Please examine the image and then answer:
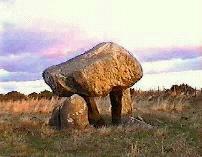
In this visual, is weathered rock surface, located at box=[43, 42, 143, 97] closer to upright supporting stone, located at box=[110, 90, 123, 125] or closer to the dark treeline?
upright supporting stone, located at box=[110, 90, 123, 125]

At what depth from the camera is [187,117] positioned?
26.1 m

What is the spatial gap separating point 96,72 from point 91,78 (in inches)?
12.0

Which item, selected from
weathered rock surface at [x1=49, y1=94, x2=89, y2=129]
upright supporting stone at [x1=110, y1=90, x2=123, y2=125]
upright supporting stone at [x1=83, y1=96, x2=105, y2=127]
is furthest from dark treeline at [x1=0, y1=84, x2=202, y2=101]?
weathered rock surface at [x1=49, y1=94, x2=89, y2=129]

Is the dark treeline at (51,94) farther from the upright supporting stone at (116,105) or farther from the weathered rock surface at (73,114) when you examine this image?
the weathered rock surface at (73,114)

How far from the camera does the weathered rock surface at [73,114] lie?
21.0 metres

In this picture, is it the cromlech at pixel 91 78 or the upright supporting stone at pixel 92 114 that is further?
the upright supporting stone at pixel 92 114

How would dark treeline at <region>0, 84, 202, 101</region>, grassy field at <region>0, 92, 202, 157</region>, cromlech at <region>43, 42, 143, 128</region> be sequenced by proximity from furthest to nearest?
dark treeline at <region>0, 84, 202, 101</region> → cromlech at <region>43, 42, 143, 128</region> → grassy field at <region>0, 92, 202, 157</region>

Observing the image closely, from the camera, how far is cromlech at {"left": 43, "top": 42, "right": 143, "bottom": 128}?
21.4m

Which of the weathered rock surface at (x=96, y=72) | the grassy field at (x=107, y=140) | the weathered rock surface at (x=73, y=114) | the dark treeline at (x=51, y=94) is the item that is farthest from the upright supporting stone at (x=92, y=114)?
the dark treeline at (x=51, y=94)

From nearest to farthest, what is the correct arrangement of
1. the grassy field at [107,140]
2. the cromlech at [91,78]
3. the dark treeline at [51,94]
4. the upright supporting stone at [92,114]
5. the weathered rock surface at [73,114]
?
the grassy field at [107,140]
the weathered rock surface at [73,114]
the cromlech at [91,78]
the upright supporting stone at [92,114]
the dark treeline at [51,94]

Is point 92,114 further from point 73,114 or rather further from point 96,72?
point 96,72

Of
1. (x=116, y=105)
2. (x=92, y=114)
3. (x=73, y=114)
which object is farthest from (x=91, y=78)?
(x=116, y=105)

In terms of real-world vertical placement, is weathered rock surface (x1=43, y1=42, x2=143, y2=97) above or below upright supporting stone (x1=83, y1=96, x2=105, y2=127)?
above

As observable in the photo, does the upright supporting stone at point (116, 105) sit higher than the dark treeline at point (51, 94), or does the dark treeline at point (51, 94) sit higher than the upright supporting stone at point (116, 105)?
the dark treeline at point (51, 94)
